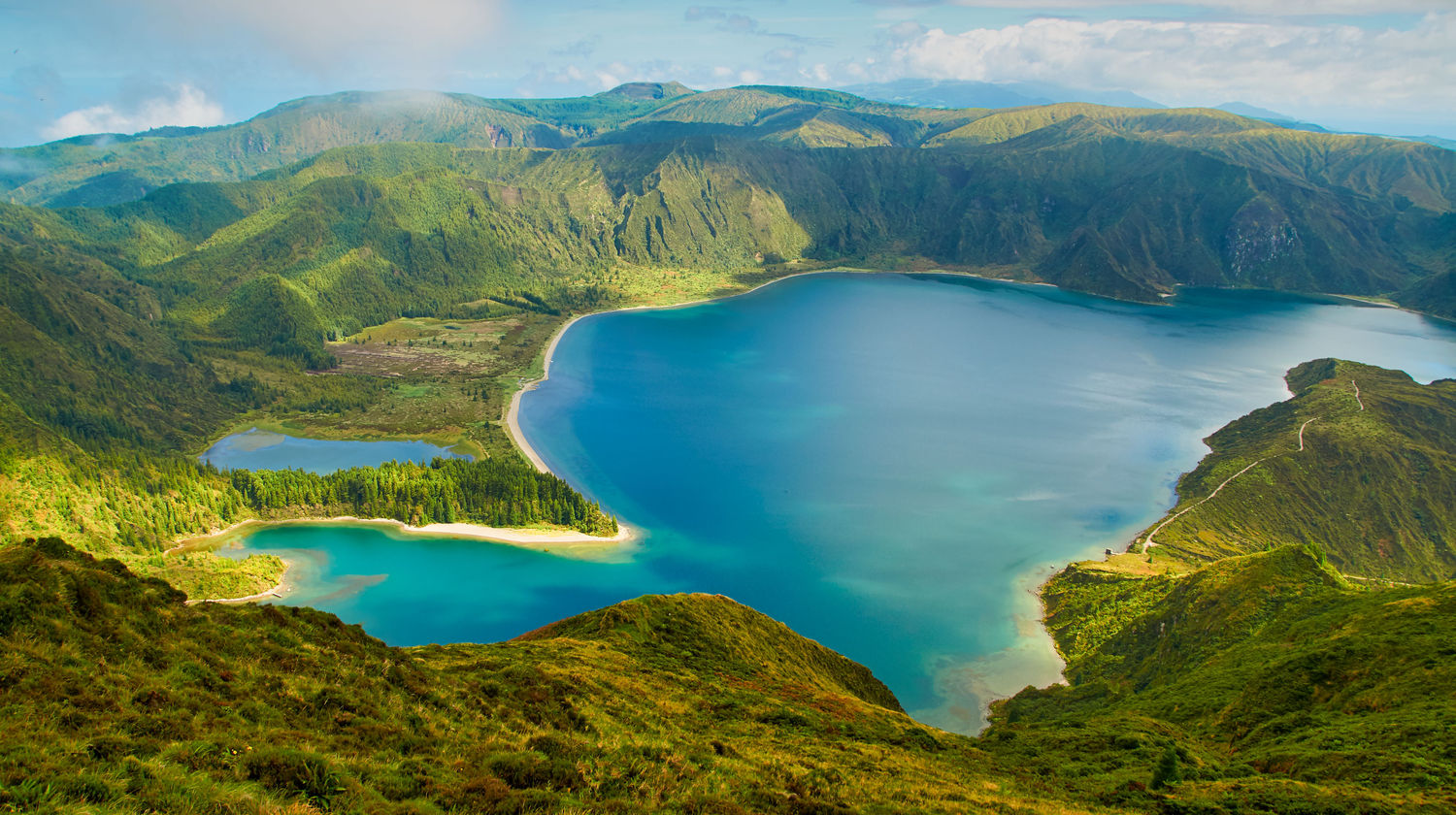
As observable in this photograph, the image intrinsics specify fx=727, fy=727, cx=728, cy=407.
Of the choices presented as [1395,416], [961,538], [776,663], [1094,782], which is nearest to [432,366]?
[961,538]

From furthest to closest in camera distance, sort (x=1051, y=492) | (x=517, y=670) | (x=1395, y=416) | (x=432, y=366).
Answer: (x=432, y=366) < (x=1395, y=416) < (x=1051, y=492) < (x=517, y=670)

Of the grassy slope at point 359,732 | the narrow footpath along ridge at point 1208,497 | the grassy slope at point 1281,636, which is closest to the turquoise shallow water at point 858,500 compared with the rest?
the narrow footpath along ridge at point 1208,497

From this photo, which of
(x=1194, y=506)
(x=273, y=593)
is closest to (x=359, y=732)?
(x=273, y=593)

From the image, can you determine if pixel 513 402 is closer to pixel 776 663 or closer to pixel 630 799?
pixel 776 663

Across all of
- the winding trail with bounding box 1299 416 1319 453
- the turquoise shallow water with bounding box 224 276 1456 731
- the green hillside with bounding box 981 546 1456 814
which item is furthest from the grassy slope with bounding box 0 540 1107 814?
the winding trail with bounding box 1299 416 1319 453

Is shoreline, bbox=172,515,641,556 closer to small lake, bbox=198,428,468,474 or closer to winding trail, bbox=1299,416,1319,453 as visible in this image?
small lake, bbox=198,428,468,474

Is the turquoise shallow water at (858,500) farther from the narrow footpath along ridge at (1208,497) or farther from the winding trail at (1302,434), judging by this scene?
the winding trail at (1302,434)

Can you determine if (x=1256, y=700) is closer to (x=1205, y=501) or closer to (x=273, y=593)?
(x=1205, y=501)

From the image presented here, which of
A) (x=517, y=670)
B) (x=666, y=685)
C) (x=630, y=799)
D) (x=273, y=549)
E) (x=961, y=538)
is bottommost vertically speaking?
(x=273, y=549)
